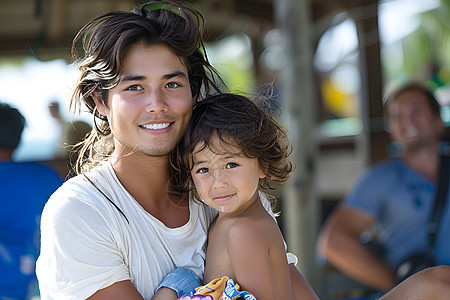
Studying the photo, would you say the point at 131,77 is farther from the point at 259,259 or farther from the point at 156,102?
the point at 259,259

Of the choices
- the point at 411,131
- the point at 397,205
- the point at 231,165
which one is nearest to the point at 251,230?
the point at 231,165

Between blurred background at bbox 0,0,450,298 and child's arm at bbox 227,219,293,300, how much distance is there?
0.63 metres

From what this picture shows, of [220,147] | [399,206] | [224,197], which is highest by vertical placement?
[220,147]

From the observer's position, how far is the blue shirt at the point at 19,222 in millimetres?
3377

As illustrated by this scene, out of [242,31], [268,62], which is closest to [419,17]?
[268,62]

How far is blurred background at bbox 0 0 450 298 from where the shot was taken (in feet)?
13.4

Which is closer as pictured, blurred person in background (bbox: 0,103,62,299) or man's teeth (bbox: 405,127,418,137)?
blurred person in background (bbox: 0,103,62,299)

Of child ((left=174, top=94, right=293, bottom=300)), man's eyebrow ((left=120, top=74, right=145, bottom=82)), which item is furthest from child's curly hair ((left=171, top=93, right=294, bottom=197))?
man's eyebrow ((left=120, top=74, right=145, bottom=82))

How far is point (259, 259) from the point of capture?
1707 millimetres

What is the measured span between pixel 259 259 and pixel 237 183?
249 mm

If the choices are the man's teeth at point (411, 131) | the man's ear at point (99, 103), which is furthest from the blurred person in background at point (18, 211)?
the man's teeth at point (411, 131)

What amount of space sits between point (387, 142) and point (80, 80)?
16.6ft

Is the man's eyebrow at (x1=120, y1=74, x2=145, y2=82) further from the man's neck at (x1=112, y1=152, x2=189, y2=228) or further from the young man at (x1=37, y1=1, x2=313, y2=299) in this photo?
the man's neck at (x1=112, y1=152, x2=189, y2=228)

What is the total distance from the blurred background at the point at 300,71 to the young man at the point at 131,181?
18.1 inches
